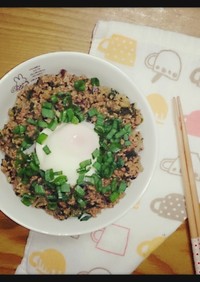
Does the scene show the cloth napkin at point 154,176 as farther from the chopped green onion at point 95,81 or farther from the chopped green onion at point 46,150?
the chopped green onion at point 46,150

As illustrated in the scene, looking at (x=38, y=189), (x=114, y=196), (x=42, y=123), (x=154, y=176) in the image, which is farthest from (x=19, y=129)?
(x=154, y=176)

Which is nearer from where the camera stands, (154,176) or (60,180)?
(60,180)

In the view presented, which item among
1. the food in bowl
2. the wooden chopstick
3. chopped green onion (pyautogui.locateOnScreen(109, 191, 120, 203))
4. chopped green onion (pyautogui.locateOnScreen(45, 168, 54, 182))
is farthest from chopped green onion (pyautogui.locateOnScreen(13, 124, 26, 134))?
the wooden chopstick

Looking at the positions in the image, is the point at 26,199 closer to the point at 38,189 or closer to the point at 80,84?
the point at 38,189

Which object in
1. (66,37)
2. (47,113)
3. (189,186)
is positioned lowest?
(189,186)

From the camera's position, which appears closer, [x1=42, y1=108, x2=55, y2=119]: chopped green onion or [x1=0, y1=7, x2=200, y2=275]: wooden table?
[x1=42, y1=108, x2=55, y2=119]: chopped green onion

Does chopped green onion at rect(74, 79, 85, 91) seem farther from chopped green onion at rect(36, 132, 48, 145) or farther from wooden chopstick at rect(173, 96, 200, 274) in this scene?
wooden chopstick at rect(173, 96, 200, 274)

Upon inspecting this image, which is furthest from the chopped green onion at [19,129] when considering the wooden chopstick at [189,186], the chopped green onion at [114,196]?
the wooden chopstick at [189,186]
